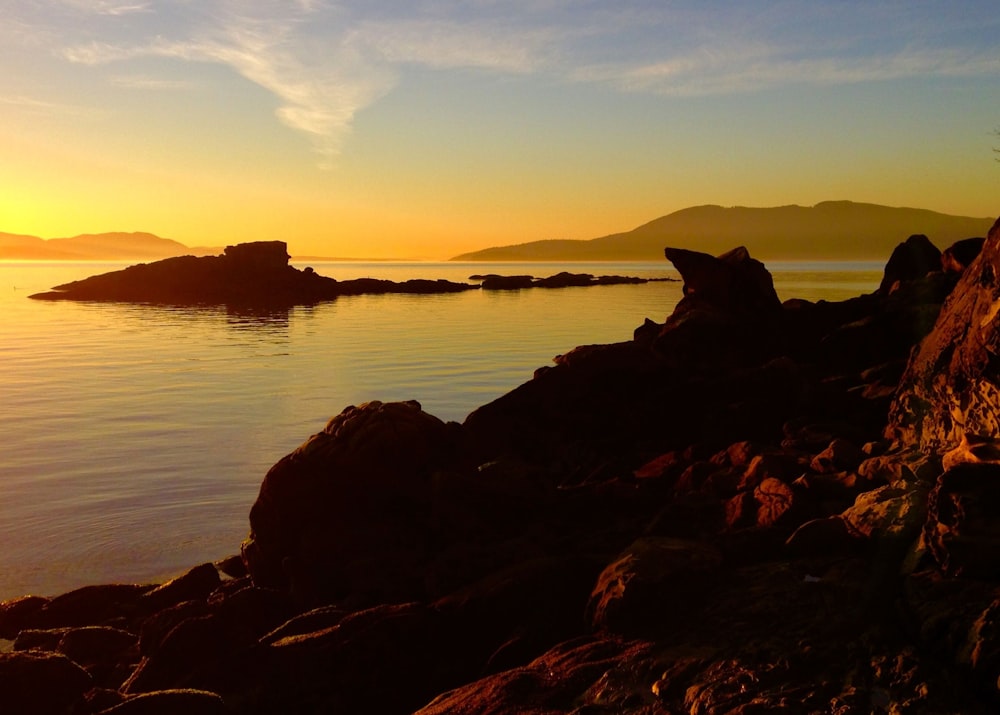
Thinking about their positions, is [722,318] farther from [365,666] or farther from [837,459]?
[365,666]

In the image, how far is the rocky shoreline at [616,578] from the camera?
23.3 feet

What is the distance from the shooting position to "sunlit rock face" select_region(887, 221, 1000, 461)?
34.4 feet

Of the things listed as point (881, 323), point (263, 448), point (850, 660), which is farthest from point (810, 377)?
point (263, 448)

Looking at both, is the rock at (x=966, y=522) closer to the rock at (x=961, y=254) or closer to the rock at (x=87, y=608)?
the rock at (x=87, y=608)

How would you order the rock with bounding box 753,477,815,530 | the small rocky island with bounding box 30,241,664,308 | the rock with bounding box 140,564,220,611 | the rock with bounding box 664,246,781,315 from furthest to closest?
1. the small rocky island with bounding box 30,241,664,308
2. the rock with bounding box 664,246,781,315
3. the rock with bounding box 140,564,220,611
4. the rock with bounding box 753,477,815,530

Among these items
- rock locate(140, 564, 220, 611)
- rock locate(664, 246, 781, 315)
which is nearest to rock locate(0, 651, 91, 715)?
rock locate(140, 564, 220, 611)

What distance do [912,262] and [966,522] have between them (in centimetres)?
2213

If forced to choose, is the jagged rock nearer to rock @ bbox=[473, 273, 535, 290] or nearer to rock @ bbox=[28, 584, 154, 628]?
rock @ bbox=[28, 584, 154, 628]

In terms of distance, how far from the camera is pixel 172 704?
830 centimetres

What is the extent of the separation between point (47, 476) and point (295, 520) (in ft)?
37.3

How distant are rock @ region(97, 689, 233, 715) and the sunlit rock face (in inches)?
326

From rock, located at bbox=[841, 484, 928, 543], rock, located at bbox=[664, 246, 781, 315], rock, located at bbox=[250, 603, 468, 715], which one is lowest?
rock, located at bbox=[250, 603, 468, 715]

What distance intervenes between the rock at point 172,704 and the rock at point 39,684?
28.4 inches

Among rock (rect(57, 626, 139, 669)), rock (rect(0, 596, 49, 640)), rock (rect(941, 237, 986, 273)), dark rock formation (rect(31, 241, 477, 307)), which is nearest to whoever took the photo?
rock (rect(57, 626, 139, 669))
